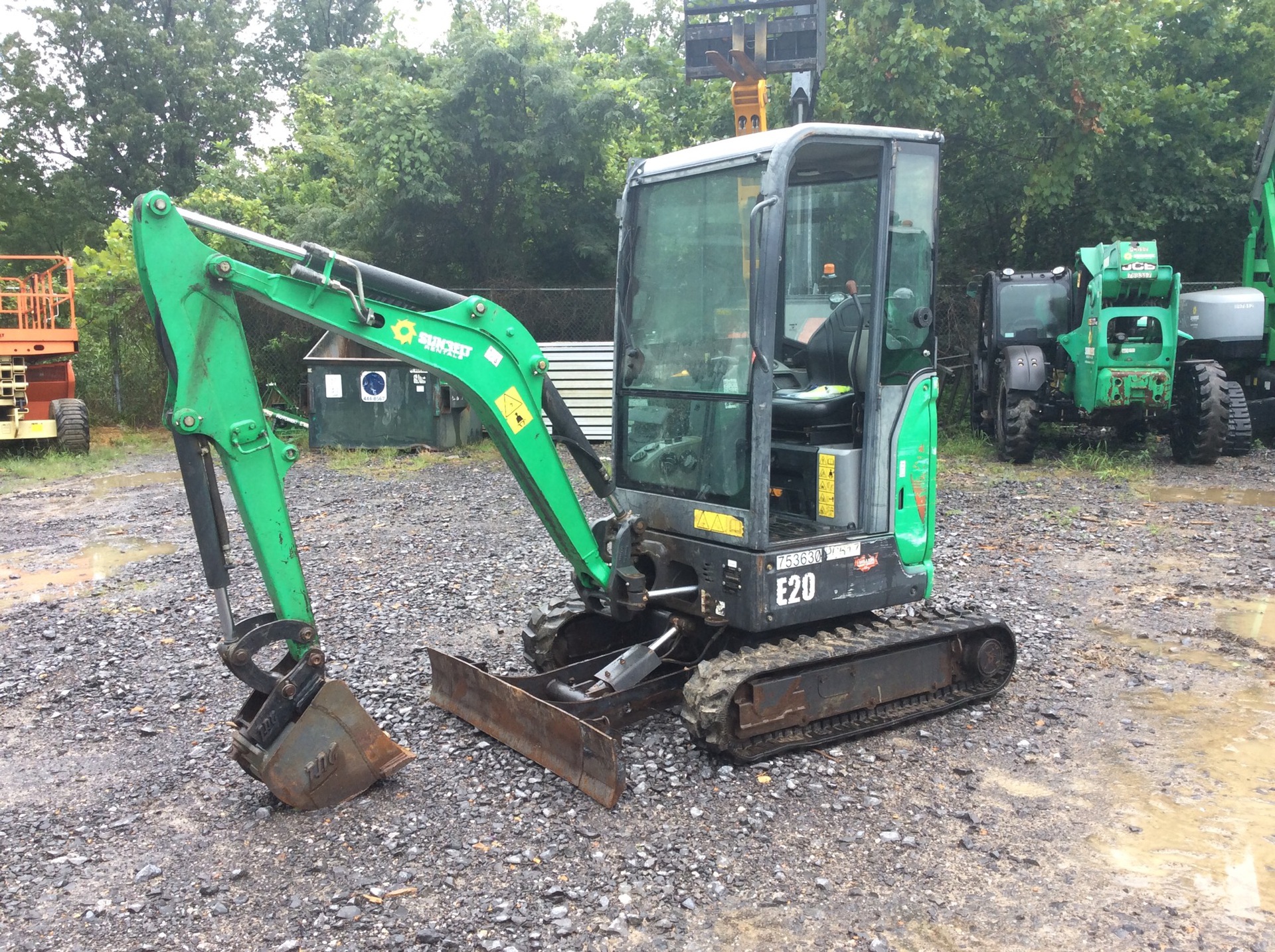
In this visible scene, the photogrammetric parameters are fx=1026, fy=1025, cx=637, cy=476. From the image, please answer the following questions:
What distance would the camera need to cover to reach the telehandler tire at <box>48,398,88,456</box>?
14445 mm

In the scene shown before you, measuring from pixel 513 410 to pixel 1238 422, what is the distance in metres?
11.1

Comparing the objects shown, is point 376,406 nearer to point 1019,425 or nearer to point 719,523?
point 1019,425

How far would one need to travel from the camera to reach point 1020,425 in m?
12.2

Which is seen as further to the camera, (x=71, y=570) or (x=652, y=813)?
(x=71, y=570)

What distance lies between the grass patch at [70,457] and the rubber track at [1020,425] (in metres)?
11.7

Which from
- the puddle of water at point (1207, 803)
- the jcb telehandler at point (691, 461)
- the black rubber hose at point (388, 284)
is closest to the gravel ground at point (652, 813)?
the puddle of water at point (1207, 803)

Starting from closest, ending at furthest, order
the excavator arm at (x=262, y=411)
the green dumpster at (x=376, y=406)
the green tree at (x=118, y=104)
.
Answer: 1. the excavator arm at (x=262, y=411)
2. the green dumpster at (x=376, y=406)
3. the green tree at (x=118, y=104)

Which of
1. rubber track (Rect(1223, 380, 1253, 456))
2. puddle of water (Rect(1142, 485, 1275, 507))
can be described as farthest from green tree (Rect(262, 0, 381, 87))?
puddle of water (Rect(1142, 485, 1275, 507))

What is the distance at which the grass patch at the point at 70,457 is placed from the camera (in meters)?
13.1

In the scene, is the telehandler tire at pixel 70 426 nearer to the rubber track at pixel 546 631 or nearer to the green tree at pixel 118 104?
the rubber track at pixel 546 631

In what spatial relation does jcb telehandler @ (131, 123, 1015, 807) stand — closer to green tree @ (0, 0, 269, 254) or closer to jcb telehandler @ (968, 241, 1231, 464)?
jcb telehandler @ (968, 241, 1231, 464)

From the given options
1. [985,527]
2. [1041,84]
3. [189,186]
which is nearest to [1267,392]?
[1041,84]

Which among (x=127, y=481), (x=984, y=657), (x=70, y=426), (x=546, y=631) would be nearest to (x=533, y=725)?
(x=546, y=631)

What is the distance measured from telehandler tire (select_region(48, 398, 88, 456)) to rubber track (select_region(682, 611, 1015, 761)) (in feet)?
42.4
